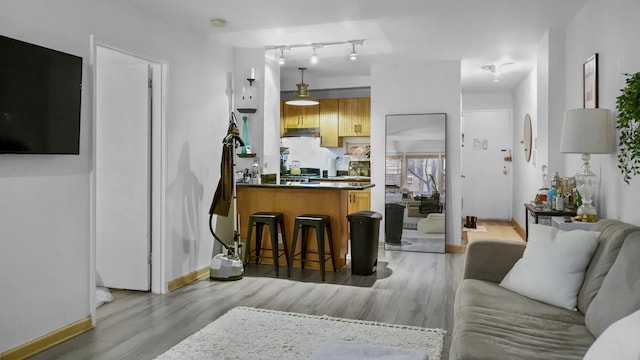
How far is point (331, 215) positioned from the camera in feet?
17.0

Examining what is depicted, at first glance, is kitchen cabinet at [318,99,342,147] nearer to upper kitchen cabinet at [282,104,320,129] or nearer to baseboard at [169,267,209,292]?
upper kitchen cabinet at [282,104,320,129]

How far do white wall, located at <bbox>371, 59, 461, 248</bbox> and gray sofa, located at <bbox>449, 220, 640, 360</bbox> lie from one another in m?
3.57

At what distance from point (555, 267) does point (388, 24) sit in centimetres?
288

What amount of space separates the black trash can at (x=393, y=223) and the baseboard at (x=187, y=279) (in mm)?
2551

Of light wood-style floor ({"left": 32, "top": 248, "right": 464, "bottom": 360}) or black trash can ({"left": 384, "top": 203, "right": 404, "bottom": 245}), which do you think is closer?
light wood-style floor ({"left": 32, "top": 248, "right": 464, "bottom": 360})

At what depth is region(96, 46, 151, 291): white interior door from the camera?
14.0 ft

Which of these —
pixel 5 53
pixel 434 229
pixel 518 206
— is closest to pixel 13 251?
pixel 5 53

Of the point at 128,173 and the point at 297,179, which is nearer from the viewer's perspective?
the point at 128,173

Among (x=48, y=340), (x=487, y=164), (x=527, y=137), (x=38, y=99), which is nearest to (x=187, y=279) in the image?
(x=48, y=340)

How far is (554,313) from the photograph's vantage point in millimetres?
2357

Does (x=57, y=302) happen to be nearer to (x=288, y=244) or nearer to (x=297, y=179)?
(x=288, y=244)

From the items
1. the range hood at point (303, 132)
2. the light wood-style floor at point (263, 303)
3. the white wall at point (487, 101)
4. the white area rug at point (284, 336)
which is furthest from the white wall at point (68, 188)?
the white wall at point (487, 101)

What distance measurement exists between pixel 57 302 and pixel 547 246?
3.08 metres

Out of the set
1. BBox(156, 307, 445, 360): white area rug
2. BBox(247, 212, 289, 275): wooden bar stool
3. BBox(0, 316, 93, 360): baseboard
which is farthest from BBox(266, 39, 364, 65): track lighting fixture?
BBox(0, 316, 93, 360): baseboard
